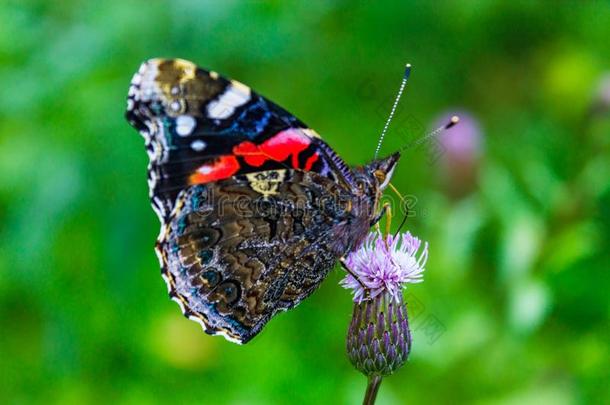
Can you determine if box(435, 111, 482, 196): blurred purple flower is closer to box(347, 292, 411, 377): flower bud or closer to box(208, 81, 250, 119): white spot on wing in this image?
box(347, 292, 411, 377): flower bud

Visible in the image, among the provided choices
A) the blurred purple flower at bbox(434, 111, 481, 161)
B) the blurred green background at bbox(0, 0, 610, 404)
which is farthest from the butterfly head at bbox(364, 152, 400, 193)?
the blurred purple flower at bbox(434, 111, 481, 161)

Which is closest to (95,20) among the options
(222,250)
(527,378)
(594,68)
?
(222,250)

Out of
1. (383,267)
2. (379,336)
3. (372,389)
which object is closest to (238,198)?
(383,267)

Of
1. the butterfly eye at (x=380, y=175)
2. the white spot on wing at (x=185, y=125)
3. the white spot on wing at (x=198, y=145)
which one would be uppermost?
the white spot on wing at (x=185, y=125)

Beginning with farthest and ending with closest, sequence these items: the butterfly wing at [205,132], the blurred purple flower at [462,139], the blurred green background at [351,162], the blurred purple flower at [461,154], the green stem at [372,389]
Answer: the blurred purple flower at [462,139] → the blurred purple flower at [461,154] → the blurred green background at [351,162] → the butterfly wing at [205,132] → the green stem at [372,389]

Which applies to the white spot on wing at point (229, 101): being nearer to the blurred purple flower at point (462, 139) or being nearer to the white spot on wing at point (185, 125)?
the white spot on wing at point (185, 125)

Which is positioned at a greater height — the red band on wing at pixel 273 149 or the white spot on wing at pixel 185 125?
the white spot on wing at pixel 185 125

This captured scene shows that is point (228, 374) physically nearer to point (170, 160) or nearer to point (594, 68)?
point (170, 160)

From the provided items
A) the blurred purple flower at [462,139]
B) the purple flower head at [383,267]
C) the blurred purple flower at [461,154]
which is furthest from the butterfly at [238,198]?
the blurred purple flower at [462,139]
